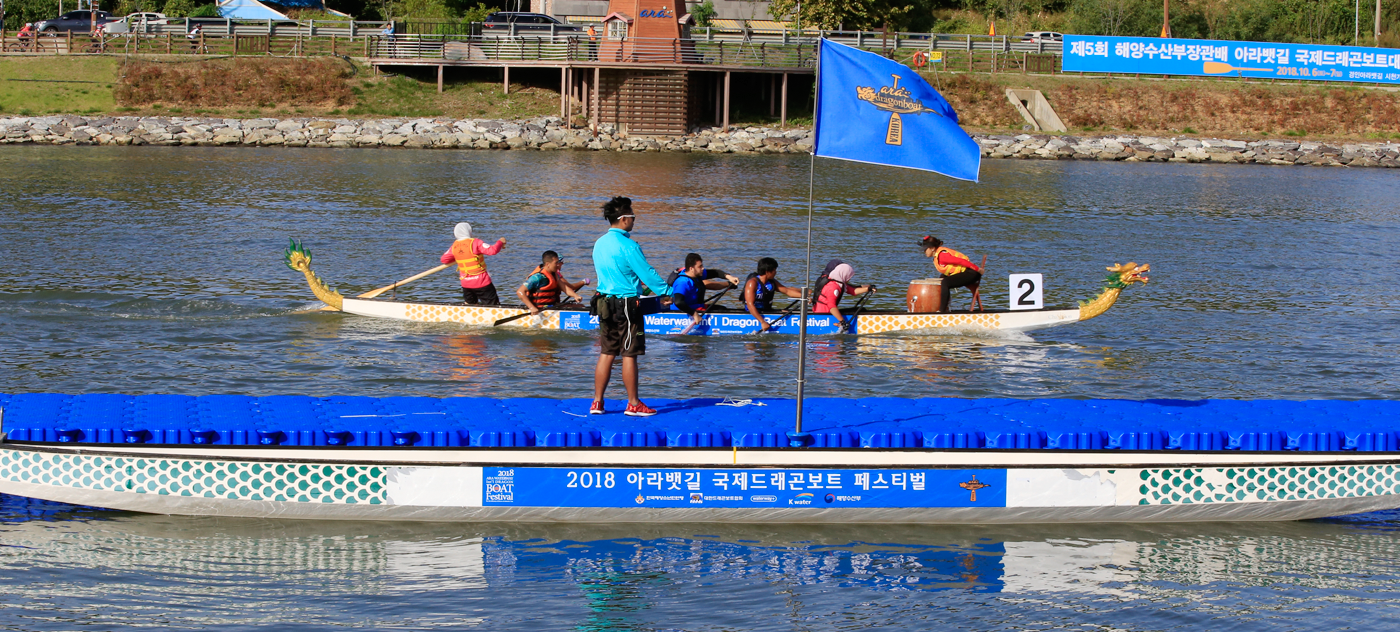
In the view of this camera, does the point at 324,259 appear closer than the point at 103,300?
No

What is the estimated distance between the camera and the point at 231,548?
8656 mm

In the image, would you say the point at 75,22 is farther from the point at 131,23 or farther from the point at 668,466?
the point at 668,466

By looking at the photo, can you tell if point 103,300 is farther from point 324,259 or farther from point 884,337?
point 884,337

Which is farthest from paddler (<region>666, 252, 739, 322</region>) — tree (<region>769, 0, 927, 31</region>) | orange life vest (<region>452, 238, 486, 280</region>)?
tree (<region>769, 0, 927, 31</region>)

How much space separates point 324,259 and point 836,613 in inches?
682

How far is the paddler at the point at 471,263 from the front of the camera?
16141mm

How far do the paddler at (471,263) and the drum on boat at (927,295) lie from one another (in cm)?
571

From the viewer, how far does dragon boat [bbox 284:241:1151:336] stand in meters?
16.2

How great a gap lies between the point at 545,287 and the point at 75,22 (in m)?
50.4

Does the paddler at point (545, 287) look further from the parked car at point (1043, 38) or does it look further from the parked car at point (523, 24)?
the parked car at point (1043, 38)

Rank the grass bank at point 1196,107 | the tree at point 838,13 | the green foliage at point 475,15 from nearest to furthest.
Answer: the grass bank at point 1196,107 → the tree at point 838,13 → the green foliage at point 475,15

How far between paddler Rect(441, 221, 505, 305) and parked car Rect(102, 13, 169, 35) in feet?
146

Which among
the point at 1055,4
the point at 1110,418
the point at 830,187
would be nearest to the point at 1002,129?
the point at 830,187

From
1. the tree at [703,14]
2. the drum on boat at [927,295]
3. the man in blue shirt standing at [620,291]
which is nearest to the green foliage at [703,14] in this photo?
the tree at [703,14]
